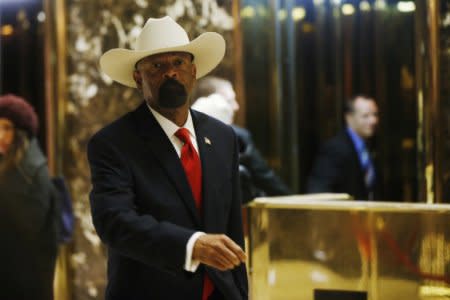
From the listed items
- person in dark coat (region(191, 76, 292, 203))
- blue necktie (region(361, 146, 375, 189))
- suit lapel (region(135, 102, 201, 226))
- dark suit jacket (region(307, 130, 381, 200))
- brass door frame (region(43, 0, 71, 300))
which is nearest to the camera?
suit lapel (region(135, 102, 201, 226))

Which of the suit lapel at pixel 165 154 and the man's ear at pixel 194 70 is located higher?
the man's ear at pixel 194 70

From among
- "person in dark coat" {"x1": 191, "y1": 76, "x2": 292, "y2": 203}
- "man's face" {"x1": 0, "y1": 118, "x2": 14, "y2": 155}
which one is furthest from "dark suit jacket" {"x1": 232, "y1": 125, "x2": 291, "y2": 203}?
"man's face" {"x1": 0, "y1": 118, "x2": 14, "y2": 155}


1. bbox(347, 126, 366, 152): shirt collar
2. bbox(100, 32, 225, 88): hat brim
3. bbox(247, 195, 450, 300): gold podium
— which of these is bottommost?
bbox(247, 195, 450, 300): gold podium

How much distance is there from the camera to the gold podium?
12.2 ft

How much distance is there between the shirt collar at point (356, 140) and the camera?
21.5ft

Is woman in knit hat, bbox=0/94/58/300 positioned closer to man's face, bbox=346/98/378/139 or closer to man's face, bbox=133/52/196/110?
man's face, bbox=133/52/196/110

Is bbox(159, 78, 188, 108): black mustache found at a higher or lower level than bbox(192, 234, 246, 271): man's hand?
higher

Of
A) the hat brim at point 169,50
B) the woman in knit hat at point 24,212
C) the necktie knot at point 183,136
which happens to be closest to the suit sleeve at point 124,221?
the necktie knot at point 183,136

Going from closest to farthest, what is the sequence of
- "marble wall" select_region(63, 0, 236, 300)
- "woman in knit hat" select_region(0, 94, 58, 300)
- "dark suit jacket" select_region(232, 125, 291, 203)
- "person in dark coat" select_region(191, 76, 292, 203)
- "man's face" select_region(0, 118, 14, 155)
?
"woman in knit hat" select_region(0, 94, 58, 300), "man's face" select_region(0, 118, 14, 155), "person in dark coat" select_region(191, 76, 292, 203), "dark suit jacket" select_region(232, 125, 291, 203), "marble wall" select_region(63, 0, 236, 300)

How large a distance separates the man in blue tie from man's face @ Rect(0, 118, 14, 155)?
2.78m

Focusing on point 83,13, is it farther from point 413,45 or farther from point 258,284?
point 258,284

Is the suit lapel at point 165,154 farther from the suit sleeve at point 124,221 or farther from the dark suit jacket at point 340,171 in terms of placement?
the dark suit jacket at point 340,171

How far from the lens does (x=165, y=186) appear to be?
2678 mm

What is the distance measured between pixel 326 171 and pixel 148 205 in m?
3.94
